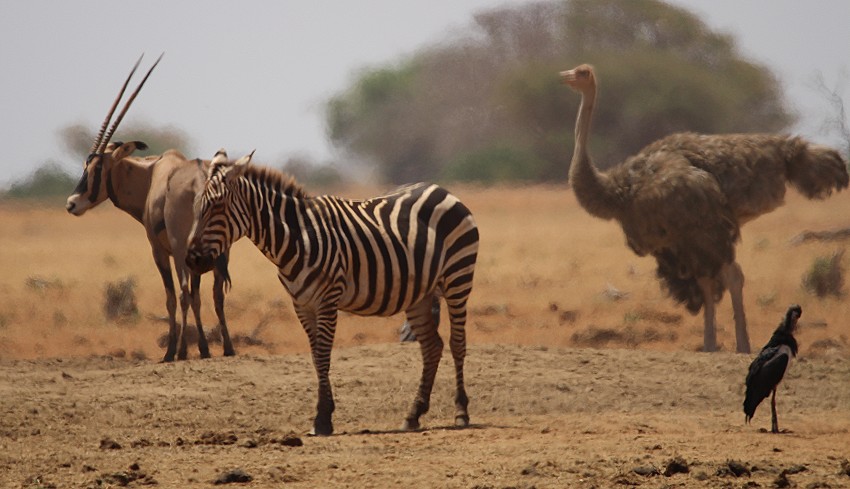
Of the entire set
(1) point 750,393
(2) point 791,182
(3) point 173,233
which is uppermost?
(2) point 791,182

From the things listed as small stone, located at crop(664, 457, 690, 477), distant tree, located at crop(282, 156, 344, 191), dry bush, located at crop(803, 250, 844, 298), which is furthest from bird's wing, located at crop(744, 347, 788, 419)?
distant tree, located at crop(282, 156, 344, 191)

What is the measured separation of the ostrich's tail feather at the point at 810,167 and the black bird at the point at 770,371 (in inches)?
227

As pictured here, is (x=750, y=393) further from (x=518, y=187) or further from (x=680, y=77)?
(x=680, y=77)

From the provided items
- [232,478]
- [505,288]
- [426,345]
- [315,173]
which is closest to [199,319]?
[426,345]

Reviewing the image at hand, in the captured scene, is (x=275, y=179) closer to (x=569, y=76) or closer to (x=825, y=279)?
(x=569, y=76)

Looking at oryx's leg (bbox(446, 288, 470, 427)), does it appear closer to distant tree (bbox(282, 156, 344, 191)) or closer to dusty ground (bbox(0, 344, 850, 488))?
dusty ground (bbox(0, 344, 850, 488))

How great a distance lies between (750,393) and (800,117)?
38414 millimetres

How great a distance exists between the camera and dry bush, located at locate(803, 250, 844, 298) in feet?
60.7

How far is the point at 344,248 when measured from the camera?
8844 millimetres

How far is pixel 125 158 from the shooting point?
1327 cm

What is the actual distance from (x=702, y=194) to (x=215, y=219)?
6.20 meters

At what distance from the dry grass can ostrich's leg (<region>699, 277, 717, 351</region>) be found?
1278 mm

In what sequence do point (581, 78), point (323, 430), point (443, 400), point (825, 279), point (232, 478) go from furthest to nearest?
point (825, 279) → point (581, 78) → point (443, 400) → point (323, 430) → point (232, 478)

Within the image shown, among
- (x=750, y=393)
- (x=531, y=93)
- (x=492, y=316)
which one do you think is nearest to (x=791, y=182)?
(x=492, y=316)
